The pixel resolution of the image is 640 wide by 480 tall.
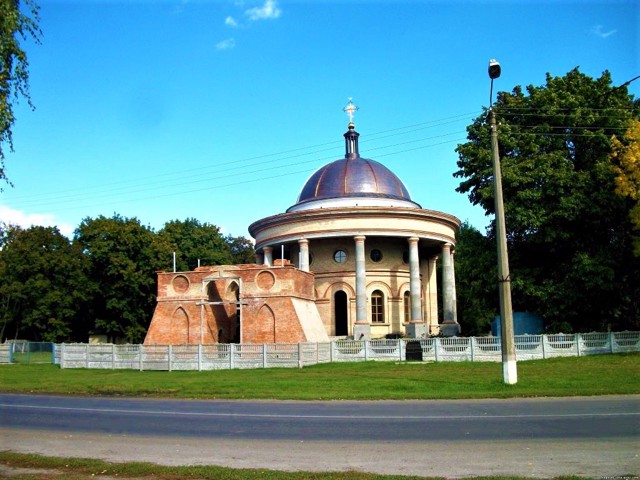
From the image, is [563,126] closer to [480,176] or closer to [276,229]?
[480,176]

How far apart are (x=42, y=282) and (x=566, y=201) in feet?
155

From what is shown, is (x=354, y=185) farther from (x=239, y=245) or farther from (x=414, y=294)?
(x=239, y=245)

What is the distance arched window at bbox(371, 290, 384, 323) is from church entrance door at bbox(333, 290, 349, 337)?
6.16ft

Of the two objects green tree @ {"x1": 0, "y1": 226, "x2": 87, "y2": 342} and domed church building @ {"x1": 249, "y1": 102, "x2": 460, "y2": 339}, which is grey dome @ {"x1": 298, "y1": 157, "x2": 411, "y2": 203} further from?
green tree @ {"x1": 0, "y1": 226, "x2": 87, "y2": 342}

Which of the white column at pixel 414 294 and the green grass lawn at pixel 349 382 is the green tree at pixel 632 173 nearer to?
the green grass lawn at pixel 349 382

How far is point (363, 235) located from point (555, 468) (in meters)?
32.6

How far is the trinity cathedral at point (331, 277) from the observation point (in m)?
34.3

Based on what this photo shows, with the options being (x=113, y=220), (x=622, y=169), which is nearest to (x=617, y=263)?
(x=622, y=169)

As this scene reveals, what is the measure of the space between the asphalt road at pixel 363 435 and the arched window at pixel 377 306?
2677cm

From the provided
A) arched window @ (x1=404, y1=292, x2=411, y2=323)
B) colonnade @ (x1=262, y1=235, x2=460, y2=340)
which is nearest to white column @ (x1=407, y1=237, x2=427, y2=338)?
colonnade @ (x1=262, y1=235, x2=460, y2=340)

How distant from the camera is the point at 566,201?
1225 inches

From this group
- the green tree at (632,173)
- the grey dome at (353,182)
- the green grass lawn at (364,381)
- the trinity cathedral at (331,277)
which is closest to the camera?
the green grass lawn at (364,381)

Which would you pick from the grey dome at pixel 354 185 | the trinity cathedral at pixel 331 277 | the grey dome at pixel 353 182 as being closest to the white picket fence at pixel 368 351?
the trinity cathedral at pixel 331 277

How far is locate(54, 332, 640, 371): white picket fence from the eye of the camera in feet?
93.6
